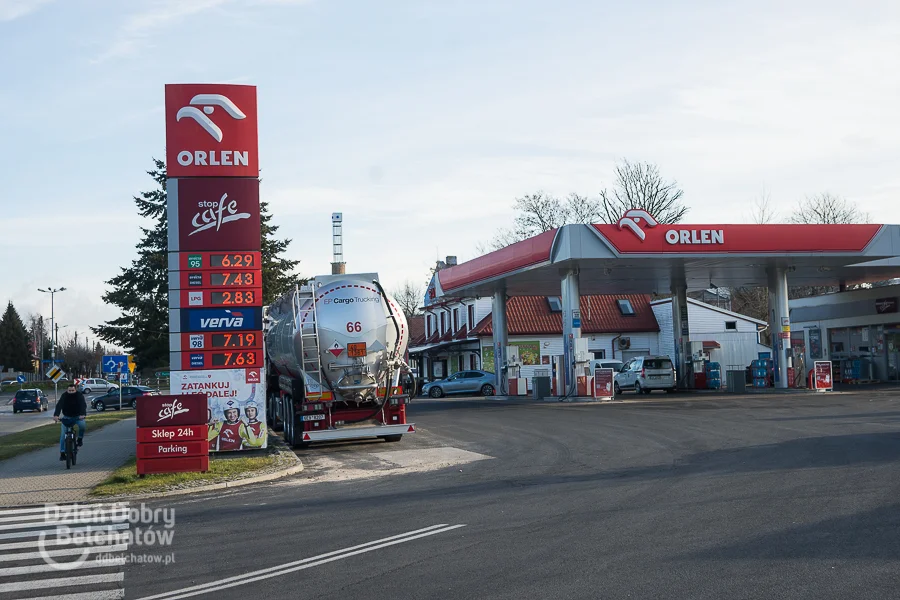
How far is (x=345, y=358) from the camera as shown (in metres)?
19.2

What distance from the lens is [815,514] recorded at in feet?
31.7

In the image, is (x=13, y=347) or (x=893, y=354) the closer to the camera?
(x=893, y=354)

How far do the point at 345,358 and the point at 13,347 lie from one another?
132402 millimetres

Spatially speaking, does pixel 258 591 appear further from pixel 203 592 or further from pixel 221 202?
pixel 221 202

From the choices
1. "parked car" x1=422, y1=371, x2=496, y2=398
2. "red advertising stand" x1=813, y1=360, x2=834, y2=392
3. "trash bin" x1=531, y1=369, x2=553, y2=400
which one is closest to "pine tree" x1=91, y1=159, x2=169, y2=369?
"parked car" x1=422, y1=371, x2=496, y2=398

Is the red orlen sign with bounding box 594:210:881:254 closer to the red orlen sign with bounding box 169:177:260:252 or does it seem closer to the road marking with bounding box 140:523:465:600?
the red orlen sign with bounding box 169:177:260:252

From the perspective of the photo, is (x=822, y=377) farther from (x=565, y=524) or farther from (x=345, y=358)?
Answer: (x=565, y=524)

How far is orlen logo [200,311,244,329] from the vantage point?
59.1 feet

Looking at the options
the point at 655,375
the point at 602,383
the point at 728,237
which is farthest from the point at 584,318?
the point at 728,237

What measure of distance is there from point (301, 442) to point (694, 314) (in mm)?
42508

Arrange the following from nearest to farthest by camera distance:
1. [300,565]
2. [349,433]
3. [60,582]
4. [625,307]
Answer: [60,582], [300,565], [349,433], [625,307]

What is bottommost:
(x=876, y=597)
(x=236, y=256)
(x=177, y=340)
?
(x=876, y=597)

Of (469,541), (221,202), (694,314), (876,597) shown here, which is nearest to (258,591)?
(469,541)

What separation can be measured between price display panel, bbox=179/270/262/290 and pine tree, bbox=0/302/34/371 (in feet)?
424
